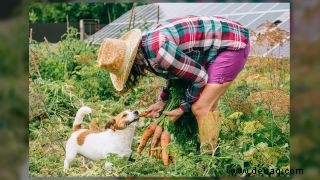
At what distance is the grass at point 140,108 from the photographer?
3.72m

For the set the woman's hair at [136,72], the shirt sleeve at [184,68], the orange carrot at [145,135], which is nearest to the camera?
the shirt sleeve at [184,68]

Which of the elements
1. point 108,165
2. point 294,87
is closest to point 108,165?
point 108,165

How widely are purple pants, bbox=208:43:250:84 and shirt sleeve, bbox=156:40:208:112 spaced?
46mm

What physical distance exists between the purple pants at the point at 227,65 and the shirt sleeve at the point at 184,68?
46 millimetres

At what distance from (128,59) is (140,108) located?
29cm

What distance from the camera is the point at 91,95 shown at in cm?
381

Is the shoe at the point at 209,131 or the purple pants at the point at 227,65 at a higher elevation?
the purple pants at the point at 227,65

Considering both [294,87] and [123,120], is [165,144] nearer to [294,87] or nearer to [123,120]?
[123,120]

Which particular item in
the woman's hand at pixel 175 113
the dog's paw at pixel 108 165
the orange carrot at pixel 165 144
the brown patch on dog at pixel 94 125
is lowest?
the dog's paw at pixel 108 165

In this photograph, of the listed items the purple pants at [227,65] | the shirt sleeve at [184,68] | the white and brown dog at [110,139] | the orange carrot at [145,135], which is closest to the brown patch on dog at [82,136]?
the white and brown dog at [110,139]

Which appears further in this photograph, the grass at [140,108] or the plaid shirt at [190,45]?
the grass at [140,108]

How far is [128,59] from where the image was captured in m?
3.61

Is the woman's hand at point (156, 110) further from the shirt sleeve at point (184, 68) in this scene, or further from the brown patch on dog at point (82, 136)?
the brown patch on dog at point (82, 136)

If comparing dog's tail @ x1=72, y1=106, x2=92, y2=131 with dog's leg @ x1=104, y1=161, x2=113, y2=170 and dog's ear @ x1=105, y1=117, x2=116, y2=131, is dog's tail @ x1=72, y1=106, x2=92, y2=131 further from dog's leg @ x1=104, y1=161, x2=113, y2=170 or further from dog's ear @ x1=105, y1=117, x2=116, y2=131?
dog's leg @ x1=104, y1=161, x2=113, y2=170
